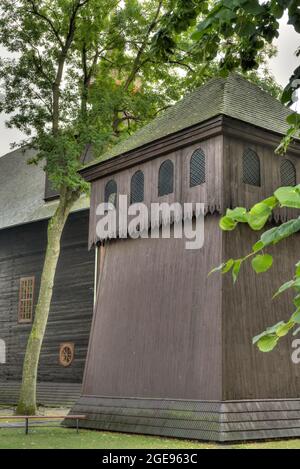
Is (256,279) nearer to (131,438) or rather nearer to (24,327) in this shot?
(131,438)

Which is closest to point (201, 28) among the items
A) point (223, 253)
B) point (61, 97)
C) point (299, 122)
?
point (299, 122)

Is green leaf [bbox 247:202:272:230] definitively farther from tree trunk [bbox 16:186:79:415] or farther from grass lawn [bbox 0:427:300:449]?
tree trunk [bbox 16:186:79:415]

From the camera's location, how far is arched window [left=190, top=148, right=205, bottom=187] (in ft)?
46.9

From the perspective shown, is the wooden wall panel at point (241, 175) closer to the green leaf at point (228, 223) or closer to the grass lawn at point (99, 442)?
the grass lawn at point (99, 442)

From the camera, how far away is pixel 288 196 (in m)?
2.11

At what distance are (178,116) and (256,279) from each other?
16.8 feet

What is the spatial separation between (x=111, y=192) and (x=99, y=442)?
701 centimetres

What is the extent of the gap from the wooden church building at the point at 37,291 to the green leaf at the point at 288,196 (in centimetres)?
2059

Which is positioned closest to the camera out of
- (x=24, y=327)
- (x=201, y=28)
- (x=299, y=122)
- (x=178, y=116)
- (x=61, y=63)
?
(x=299, y=122)

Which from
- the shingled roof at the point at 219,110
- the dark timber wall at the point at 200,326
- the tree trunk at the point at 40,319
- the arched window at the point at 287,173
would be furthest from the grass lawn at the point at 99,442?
the shingled roof at the point at 219,110

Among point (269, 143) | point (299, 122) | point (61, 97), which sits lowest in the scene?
point (299, 122)

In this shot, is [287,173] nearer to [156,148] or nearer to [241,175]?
[241,175]

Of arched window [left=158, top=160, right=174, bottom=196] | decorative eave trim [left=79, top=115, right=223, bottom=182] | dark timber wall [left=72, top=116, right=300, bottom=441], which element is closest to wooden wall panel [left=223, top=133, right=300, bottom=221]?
dark timber wall [left=72, top=116, right=300, bottom=441]

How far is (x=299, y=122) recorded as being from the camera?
3273 millimetres
